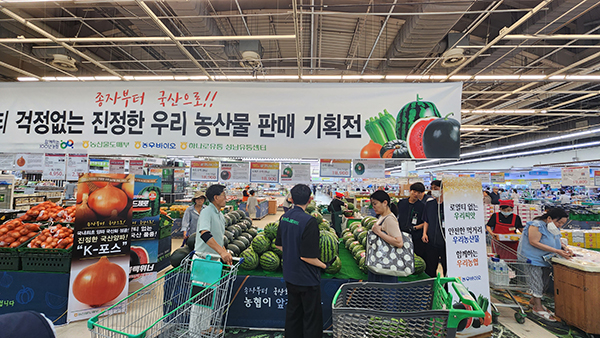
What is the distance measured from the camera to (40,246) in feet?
12.6

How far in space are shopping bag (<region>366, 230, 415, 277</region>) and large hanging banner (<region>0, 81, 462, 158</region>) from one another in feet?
3.26

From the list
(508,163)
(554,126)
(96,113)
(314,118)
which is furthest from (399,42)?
(508,163)

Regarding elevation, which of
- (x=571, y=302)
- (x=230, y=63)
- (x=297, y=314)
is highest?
(x=230, y=63)

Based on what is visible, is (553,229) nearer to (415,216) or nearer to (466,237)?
(415,216)

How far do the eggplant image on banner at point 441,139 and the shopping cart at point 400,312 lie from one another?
1297mm

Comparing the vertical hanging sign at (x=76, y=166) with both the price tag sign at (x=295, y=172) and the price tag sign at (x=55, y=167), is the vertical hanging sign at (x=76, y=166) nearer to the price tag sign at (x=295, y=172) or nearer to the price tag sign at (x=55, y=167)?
the price tag sign at (x=55, y=167)

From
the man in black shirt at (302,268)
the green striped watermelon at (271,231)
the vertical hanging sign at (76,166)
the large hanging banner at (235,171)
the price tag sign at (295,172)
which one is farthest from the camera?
the vertical hanging sign at (76,166)

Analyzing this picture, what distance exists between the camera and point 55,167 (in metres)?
4.96

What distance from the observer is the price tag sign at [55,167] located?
486 centimetres

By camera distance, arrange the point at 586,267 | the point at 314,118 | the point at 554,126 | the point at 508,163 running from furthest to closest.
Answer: the point at 508,163 → the point at 554,126 → the point at 586,267 → the point at 314,118

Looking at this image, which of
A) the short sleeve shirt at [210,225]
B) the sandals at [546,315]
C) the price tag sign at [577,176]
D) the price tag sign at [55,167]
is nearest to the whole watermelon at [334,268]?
the short sleeve shirt at [210,225]

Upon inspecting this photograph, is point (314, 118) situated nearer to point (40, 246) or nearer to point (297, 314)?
point (297, 314)

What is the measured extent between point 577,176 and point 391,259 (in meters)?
10.8

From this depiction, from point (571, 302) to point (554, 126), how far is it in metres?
17.4
